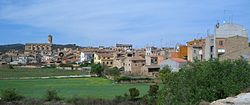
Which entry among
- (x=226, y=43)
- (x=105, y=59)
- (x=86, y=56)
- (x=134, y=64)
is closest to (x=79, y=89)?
(x=226, y=43)

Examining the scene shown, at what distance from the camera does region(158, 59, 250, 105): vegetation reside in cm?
1551

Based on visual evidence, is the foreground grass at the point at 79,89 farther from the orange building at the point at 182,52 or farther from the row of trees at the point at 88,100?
the orange building at the point at 182,52

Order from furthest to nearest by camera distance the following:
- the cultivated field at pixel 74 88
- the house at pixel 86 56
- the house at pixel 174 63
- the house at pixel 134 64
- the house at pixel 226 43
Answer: the house at pixel 86 56 < the house at pixel 134 64 < the house at pixel 174 63 < the house at pixel 226 43 < the cultivated field at pixel 74 88

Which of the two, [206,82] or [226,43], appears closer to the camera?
[206,82]

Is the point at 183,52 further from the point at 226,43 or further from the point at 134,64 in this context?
the point at 226,43

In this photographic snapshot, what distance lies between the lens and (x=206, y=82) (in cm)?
1616

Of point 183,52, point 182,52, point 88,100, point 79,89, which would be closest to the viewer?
point 88,100

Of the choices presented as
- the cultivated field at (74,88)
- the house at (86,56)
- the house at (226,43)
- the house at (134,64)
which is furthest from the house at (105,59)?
the house at (226,43)

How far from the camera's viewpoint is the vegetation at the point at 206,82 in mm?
15508

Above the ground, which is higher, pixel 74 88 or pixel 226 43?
pixel 226 43

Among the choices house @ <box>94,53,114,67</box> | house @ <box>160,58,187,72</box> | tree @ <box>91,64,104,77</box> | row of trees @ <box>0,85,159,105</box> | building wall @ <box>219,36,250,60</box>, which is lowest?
row of trees @ <box>0,85,159,105</box>

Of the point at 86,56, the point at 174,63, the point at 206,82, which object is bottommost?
the point at 206,82

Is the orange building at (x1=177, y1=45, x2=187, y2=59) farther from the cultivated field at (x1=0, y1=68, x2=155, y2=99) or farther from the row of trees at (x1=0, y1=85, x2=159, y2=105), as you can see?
the row of trees at (x1=0, y1=85, x2=159, y2=105)

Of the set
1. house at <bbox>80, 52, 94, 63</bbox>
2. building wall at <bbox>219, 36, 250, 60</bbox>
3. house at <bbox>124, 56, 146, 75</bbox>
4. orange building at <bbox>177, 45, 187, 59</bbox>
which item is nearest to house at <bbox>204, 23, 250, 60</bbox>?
building wall at <bbox>219, 36, 250, 60</bbox>
